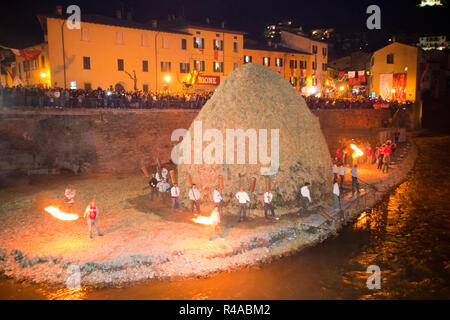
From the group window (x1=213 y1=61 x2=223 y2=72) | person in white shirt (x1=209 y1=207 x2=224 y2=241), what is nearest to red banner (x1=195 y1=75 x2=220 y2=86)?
window (x1=213 y1=61 x2=223 y2=72)

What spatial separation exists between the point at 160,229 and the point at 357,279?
7865 millimetres

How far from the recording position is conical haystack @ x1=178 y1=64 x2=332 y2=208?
55.2 ft

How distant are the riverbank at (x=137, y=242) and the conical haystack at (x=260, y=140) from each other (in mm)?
1373

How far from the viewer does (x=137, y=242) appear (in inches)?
547

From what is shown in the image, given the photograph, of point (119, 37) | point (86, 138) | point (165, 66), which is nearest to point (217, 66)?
point (165, 66)

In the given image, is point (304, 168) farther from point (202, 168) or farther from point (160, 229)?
point (160, 229)

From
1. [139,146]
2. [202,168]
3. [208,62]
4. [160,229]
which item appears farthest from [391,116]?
[160,229]

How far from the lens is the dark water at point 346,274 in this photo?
11.4 m

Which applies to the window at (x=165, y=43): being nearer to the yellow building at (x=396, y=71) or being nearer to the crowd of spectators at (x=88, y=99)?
the crowd of spectators at (x=88, y=99)

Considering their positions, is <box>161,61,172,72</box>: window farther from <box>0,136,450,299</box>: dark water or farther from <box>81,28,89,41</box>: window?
<box>0,136,450,299</box>: dark water

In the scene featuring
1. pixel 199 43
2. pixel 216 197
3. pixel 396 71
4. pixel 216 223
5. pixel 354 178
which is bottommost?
pixel 216 223

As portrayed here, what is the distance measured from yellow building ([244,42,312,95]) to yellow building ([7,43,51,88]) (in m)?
27.4

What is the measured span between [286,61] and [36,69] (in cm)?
3716

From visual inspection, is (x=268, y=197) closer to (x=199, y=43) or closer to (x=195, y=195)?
(x=195, y=195)
